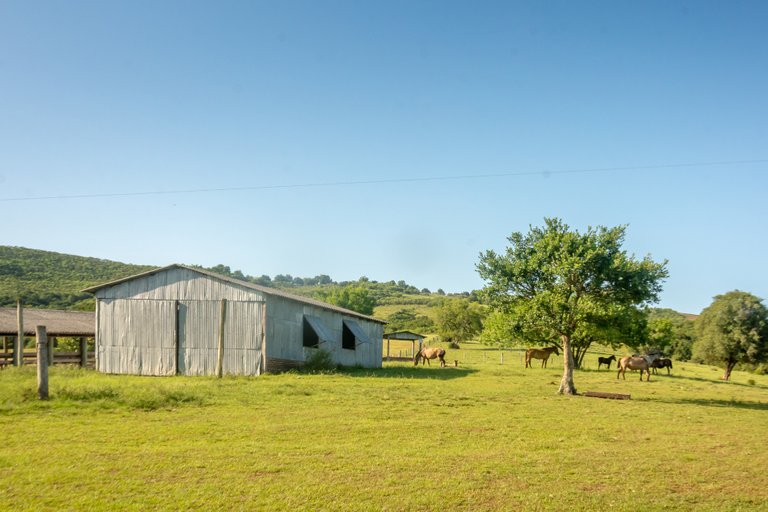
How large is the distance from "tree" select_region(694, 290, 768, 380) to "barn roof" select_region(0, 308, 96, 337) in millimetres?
42211

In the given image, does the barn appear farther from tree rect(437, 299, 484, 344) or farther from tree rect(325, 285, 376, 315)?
tree rect(325, 285, 376, 315)

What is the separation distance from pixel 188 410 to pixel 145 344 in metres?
15.1

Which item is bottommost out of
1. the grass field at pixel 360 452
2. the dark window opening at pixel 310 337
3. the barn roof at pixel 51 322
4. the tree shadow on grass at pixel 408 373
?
the tree shadow on grass at pixel 408 373

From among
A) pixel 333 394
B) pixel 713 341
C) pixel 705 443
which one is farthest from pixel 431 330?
pixel 705 443

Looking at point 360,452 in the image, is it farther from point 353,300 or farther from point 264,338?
point 353,300

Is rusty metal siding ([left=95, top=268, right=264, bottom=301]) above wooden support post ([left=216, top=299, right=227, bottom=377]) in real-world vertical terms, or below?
above

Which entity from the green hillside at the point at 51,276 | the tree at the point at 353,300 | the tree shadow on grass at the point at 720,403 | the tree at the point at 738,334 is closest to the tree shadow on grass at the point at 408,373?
the tree shadow on grass at the point at 720,403

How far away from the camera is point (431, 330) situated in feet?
330

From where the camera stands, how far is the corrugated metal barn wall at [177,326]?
1153 inches

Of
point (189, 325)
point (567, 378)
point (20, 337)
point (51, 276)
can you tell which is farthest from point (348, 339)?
point (51, 276)

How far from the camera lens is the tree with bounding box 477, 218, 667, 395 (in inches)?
929

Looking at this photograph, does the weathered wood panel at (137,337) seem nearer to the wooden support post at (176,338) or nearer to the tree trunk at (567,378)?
the wooden support post at (176,338)

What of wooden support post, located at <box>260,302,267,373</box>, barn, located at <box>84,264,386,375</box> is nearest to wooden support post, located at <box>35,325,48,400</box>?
barn, located at <box>84,264,386,375</box>

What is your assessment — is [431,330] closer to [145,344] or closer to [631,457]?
[145,344]
